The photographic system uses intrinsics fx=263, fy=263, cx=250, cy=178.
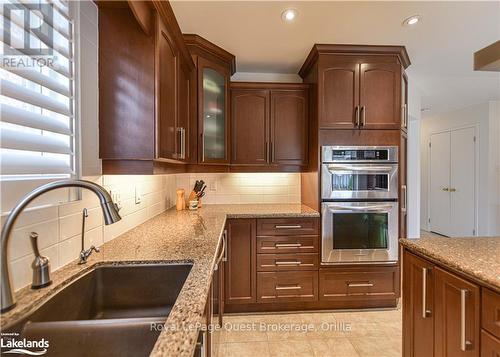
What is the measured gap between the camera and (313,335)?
7.02 ft

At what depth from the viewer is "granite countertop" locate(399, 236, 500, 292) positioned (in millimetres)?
1029

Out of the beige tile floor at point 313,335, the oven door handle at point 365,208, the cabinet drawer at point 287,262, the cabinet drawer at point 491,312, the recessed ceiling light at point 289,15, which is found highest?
the recessed ceiling light at point 289,15

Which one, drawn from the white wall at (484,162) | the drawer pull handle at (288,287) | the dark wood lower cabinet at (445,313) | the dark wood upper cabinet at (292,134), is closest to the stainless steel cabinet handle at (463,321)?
the dark wood lower cabinet at (445,313)

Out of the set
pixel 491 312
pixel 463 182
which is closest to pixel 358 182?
pixel 491 312

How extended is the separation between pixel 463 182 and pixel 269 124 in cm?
413

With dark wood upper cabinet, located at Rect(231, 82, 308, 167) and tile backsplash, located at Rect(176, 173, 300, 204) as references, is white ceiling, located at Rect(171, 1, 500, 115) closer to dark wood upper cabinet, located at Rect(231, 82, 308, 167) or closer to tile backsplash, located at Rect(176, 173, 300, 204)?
dark wood upper cabinet, located at Rect(231, 82, 308, 167)

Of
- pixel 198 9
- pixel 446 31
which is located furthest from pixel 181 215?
pixel 446 31

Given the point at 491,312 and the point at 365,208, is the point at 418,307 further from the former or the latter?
the point at 365,208

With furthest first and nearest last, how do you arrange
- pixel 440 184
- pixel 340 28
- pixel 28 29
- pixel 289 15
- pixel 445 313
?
1. pixel 440 184
2. pixel 340 28
3. pixel 289 15
4. pixel 445 313
5. pixel 28 29

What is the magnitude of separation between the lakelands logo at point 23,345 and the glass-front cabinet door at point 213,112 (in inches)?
68.1

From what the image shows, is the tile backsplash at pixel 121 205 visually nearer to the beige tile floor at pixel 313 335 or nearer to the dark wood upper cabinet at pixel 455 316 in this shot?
the beige tile floor at pixel 313 335

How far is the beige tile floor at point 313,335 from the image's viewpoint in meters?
1.95

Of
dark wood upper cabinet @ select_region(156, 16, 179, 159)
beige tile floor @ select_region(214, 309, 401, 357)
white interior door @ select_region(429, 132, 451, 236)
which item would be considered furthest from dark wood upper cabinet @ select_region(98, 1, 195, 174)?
white interior door @ select_region(429, 132, 451, 236)

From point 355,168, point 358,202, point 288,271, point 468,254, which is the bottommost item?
point 288,271
